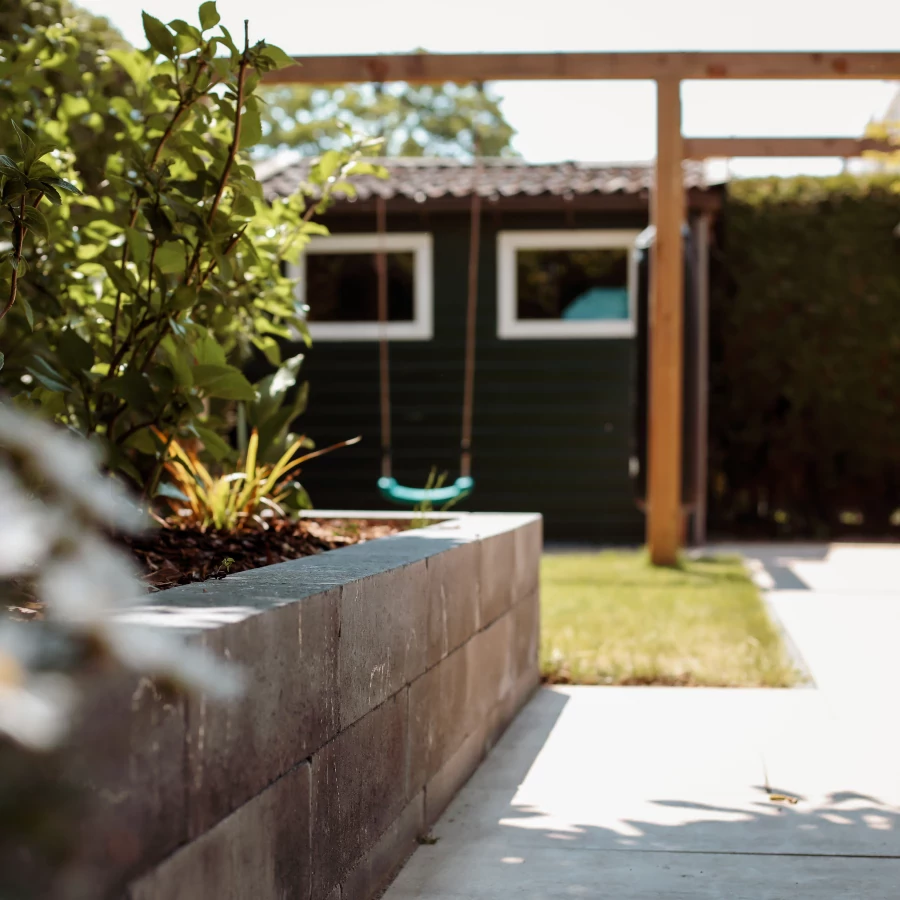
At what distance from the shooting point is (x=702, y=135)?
1045cm

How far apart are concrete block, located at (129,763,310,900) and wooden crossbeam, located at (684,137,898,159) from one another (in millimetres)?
8866

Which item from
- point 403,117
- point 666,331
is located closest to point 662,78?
point 666,331

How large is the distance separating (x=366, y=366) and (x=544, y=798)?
348 inches

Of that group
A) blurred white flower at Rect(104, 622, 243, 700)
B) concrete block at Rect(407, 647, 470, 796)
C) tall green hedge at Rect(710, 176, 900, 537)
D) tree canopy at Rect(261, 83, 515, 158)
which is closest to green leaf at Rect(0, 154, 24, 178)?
concrete block at Rect(407, 647, 470, 796)

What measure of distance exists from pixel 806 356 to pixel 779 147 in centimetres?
236

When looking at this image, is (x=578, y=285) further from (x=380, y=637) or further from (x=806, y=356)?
(x=380, y=637)

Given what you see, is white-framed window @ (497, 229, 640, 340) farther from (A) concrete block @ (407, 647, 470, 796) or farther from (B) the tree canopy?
(B) the tree canopy

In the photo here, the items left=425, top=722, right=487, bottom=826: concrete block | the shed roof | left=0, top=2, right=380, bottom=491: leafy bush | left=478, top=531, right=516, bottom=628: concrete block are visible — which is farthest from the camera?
the shed roof

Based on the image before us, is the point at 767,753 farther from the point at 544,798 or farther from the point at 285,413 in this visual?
the point at 285,413

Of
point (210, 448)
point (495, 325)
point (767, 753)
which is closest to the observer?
point (210, 448)

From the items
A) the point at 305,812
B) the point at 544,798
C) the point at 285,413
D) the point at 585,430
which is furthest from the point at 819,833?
the point at 585,430

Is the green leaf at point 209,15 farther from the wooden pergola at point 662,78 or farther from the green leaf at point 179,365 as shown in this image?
the wooden pergola at point 662,78

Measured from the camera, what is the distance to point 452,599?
367 cm

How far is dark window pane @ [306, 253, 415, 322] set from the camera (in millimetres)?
12398
